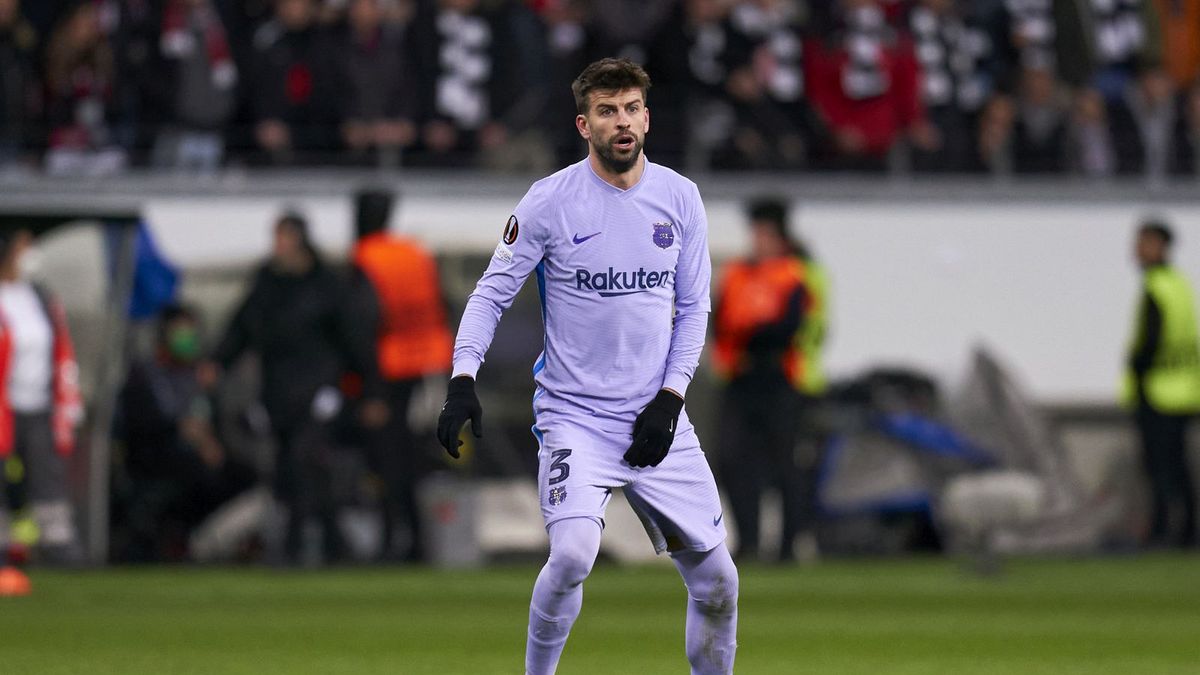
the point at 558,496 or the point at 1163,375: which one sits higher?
the point at 558,496

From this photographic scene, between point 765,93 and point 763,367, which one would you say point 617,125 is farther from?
point 765,93

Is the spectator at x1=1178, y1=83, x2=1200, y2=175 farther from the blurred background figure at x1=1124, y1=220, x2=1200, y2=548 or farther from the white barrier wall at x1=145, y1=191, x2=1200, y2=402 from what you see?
the blurred background figure at x1=1124, y1=220, x2=1200, y2=548

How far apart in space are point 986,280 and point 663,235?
12.8 metres

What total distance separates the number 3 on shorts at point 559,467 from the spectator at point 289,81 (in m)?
11.7

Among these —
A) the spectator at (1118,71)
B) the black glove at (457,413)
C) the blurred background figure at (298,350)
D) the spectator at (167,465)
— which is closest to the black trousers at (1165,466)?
the spectator at (1118,71)

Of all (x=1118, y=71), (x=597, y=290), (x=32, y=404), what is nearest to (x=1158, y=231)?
(x=1118, y=71)

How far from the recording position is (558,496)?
22.1 feet

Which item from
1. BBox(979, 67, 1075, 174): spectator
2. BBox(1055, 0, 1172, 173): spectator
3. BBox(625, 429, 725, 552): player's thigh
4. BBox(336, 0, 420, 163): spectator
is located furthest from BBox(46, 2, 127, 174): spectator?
BBox(625, 429, 725, 552): player's thigh

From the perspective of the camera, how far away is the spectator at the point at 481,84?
18.4 metres

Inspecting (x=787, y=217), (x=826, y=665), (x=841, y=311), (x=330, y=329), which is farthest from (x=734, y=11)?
(x=826, y=665)

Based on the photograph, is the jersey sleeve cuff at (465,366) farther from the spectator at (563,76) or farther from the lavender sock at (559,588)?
the spectator at (563,76)

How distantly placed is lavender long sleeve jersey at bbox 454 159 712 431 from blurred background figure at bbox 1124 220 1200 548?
10.7 meters

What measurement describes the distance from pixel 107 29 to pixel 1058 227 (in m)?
8.14

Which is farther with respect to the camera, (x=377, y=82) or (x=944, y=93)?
(x=944, y=93)
